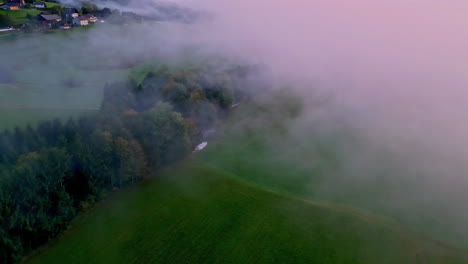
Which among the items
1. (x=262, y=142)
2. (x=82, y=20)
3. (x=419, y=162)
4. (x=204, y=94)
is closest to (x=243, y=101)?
(x=204, y=94)

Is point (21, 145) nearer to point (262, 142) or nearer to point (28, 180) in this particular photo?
point (28, 180)

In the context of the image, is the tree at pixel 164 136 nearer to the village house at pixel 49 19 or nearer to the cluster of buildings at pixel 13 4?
the village house at pixel 49 19

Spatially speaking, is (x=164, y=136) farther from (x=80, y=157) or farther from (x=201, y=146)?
(x=80, y=157)

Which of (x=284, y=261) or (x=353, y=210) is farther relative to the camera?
(x=353, y=210)

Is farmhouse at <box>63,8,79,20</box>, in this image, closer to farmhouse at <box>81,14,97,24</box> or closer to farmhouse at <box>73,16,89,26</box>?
farmhouse at <box>73,16,89,26</box>

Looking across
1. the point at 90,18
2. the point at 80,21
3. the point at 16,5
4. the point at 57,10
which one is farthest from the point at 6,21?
the point at 90,18

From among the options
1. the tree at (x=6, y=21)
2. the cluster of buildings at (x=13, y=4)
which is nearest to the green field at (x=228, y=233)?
the tree at (x=6, y=21)
